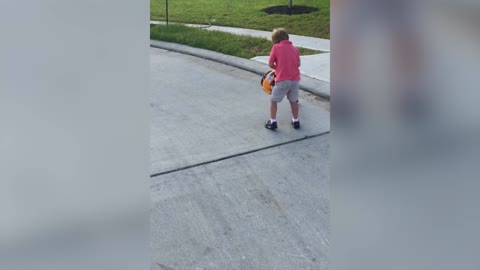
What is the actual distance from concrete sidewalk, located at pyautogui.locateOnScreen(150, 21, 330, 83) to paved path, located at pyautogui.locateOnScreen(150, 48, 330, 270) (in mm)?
948

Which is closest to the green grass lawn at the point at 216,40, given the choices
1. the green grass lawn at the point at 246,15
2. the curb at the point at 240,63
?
the curb at the point at 240,63

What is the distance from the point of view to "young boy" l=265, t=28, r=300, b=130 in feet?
16.0

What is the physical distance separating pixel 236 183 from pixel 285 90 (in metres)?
1.49

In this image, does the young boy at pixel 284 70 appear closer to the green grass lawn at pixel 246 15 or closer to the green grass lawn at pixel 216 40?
the green grass lawn at pixel 216 40

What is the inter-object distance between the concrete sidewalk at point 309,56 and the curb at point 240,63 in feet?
0.56

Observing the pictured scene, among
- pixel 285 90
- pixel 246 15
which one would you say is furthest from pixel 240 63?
pixel 246 15

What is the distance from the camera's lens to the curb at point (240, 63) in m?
6.17

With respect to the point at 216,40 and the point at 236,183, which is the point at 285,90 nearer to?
the point at 236,183

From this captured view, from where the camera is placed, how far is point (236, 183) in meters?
3.78
